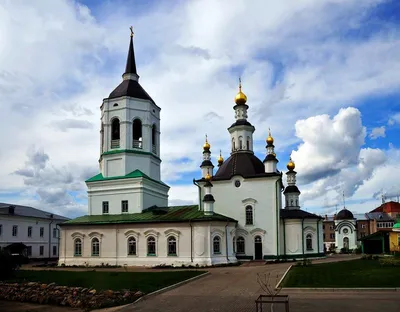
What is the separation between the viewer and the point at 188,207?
3734cm

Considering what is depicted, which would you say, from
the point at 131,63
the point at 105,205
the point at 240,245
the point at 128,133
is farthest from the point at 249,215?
the point at 131,63

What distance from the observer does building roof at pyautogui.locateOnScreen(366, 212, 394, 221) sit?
265 feet

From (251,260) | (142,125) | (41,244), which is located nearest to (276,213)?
(251,260)

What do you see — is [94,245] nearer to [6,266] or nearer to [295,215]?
[6,266]

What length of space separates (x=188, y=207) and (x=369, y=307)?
79.5 feet

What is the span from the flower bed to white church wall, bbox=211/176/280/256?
1807cm

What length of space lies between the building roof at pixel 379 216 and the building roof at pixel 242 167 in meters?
52.0

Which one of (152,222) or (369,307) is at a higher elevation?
(152,222)

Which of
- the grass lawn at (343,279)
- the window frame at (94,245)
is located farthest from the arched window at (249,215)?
the window frame at (94,245)

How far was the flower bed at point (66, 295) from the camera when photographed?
17078 millimetres

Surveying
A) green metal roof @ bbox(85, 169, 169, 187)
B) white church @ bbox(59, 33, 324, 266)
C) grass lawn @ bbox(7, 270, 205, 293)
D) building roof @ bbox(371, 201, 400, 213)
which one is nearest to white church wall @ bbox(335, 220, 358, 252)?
white church @ bbox(59, 33, 324, 266)

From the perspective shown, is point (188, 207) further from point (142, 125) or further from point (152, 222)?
point (142, 125)

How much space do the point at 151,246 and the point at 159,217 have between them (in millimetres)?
→ 2379

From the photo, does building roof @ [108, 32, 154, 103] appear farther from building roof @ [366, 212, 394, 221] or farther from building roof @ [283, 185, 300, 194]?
building roof @ [366, 212, 394, 221]
